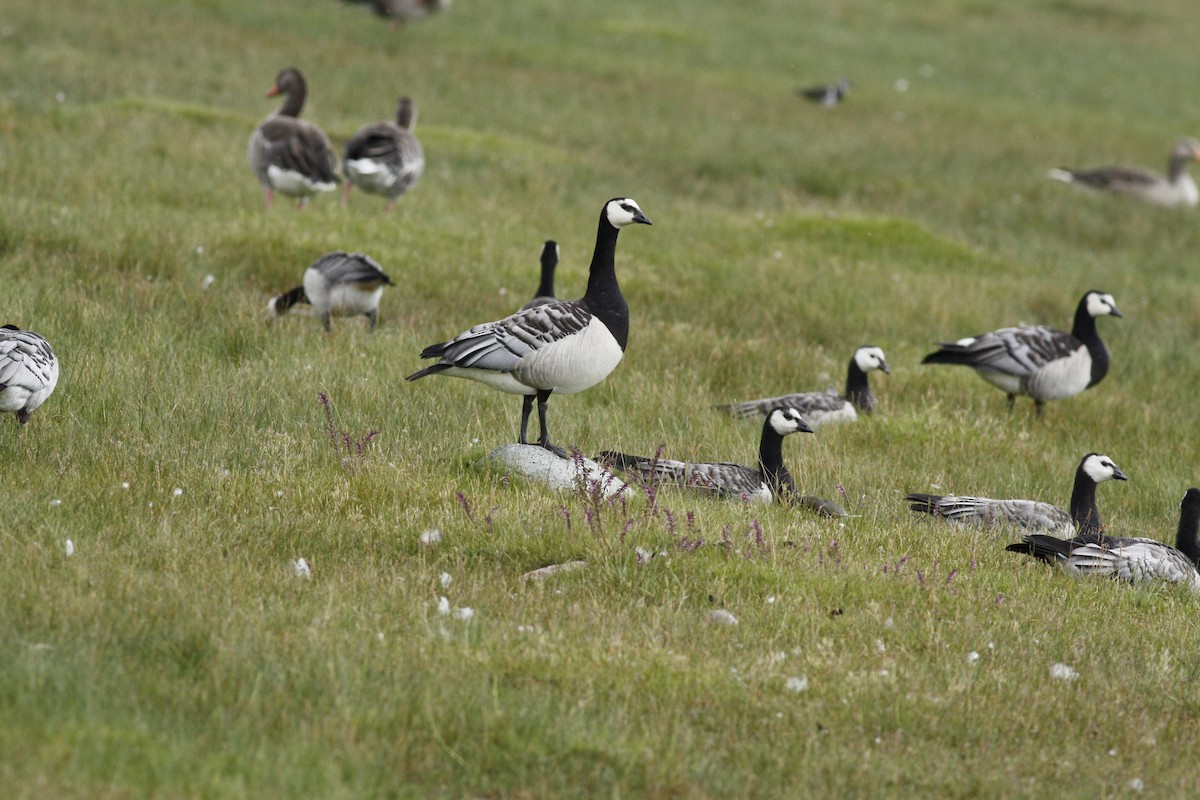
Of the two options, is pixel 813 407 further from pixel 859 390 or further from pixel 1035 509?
pixel 1035 509

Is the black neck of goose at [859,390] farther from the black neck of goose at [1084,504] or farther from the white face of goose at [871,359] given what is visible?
the black neck of goose at [1084,504]

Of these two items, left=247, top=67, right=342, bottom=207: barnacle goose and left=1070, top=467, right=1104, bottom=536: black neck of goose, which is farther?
left=247, top=67, right=342, bottom=207: barnacle goose

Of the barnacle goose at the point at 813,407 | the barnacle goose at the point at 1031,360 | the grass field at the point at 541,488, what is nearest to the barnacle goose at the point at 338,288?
the grass field at the point at 541,488

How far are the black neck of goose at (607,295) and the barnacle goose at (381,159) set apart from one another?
820 cm

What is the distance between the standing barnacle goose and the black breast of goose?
64 cm

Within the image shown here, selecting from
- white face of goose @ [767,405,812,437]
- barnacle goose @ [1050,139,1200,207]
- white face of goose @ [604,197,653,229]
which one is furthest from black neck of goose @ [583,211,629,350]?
barnacle goose @ [1050,139,1200,207]

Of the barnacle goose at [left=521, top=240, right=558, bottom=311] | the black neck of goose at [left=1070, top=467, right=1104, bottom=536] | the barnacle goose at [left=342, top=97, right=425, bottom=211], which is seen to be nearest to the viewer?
the black neck of goose at [left=1070, top=467, right=1104, bottom=536]

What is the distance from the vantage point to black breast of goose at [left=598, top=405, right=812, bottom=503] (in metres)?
9.23

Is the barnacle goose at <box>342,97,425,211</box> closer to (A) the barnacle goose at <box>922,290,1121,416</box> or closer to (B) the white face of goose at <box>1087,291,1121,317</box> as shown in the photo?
(A) the barnacle goose at <box>922,290,1121,416</box>

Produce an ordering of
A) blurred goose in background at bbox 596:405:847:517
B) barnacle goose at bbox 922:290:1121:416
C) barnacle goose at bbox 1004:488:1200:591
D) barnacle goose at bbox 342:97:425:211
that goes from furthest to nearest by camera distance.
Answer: barnacle goose at bbox 342:97:425:211 → barnacle goose at bbox 922:290:1121:416 → blurred goose in background at bbox 596:405:847:517 → barnacle goose at bbox 1004:488:1200:591

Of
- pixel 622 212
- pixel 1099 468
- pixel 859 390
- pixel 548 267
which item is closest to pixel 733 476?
pixel 622 212

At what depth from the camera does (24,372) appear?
312 inches

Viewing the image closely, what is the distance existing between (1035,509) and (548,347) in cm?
394

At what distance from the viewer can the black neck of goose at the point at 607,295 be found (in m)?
8.93
